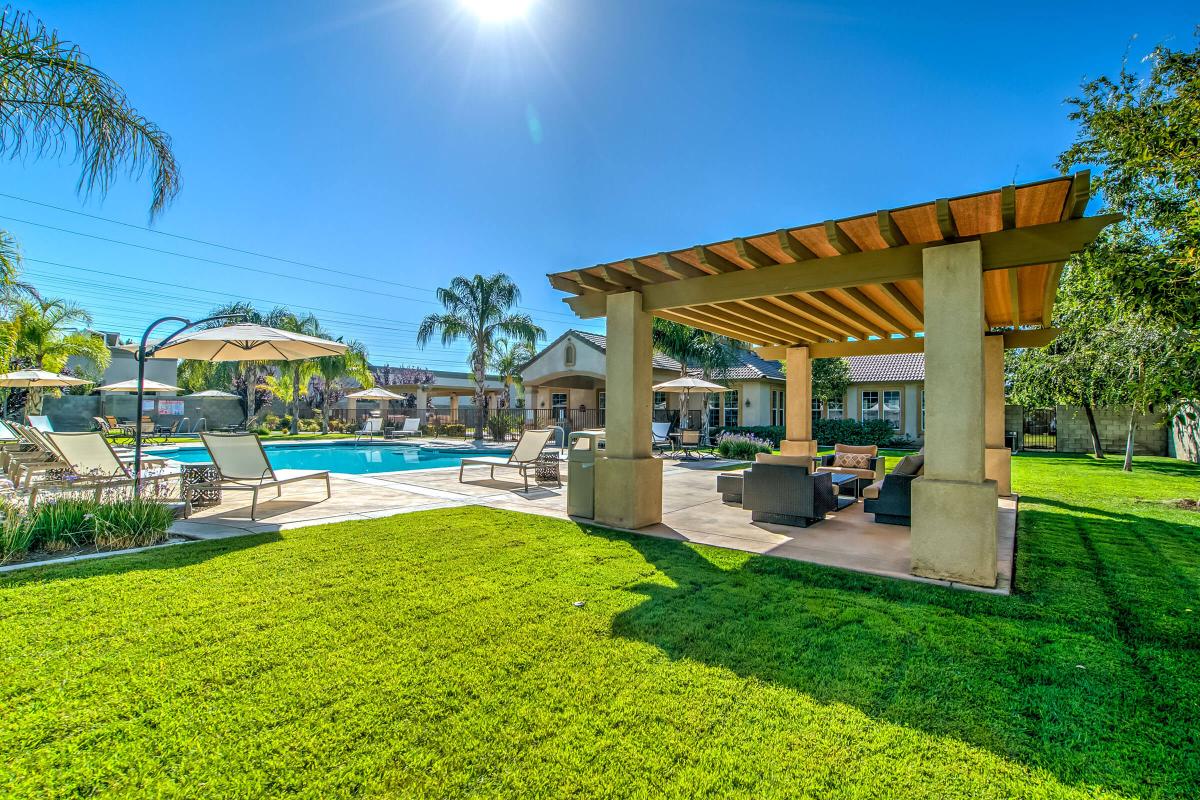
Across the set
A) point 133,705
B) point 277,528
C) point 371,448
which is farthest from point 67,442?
point 371,448

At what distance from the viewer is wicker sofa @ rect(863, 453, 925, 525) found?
6.99 metres

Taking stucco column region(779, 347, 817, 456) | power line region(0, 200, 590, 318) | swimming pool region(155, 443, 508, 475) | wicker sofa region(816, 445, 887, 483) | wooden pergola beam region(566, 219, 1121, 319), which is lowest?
swimming pool region(155, 443, 508, 475)

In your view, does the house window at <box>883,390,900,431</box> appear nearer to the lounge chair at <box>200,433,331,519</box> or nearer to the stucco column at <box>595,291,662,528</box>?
the stucco column at <box>595,291,662,528</box>

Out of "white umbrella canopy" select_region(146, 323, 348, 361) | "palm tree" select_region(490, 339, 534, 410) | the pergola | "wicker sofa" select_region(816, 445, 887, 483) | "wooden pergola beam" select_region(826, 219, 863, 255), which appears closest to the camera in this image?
the pergola

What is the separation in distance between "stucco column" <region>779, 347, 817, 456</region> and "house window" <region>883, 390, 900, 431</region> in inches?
623

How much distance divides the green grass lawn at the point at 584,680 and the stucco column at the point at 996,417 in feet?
15.4

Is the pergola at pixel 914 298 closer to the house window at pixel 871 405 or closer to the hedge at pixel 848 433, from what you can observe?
the hedge at pixel 848 433

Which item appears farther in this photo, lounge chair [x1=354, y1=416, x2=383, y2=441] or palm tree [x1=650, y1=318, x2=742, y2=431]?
lounge chair [x1=354, y1=416, x2=383, y2=441]

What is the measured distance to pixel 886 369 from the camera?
82.2ft

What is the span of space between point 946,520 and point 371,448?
71.7 feet

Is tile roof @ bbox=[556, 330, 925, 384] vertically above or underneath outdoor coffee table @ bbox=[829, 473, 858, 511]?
above

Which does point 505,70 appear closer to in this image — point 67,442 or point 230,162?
point 67,442

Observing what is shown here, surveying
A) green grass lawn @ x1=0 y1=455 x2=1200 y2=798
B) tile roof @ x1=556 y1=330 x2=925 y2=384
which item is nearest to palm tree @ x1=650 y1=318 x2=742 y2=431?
tile roof @ x1=556 y1=330 x2=925 y2=384

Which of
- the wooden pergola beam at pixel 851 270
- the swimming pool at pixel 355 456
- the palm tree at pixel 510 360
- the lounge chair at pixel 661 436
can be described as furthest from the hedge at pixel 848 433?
the wooden pergola beam at pixel 851 270
